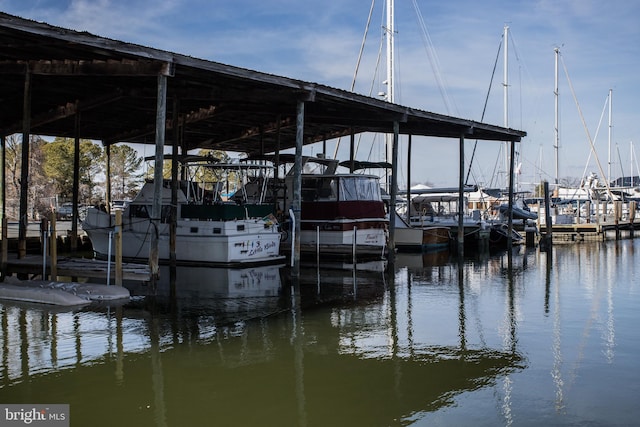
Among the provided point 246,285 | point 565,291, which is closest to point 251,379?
point 246,285

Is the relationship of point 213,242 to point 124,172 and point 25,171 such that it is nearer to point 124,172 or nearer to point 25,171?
point 25,171

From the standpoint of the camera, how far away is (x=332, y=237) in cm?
2300

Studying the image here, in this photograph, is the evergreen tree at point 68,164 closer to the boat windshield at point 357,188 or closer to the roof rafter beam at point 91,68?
the boat windshield at point 357,188

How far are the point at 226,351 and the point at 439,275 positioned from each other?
11968mm

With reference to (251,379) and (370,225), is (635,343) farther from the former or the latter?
(370,225)

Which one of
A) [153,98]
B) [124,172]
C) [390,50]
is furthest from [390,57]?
[124,172]

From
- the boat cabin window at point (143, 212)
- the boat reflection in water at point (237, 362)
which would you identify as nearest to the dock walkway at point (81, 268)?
the boat reflection in water at point (237, 362)

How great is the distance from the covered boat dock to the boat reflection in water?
2837mm

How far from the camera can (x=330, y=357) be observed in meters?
9.36

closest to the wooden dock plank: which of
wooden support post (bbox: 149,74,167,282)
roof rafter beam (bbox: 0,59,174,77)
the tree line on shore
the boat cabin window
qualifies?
wooden support post (bbox: 149,74,167,282)

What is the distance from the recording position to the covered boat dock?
45.4ft

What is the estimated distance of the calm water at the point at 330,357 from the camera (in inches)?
275

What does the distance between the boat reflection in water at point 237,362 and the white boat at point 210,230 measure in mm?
4877

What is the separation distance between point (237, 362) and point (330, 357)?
1.42 metres
